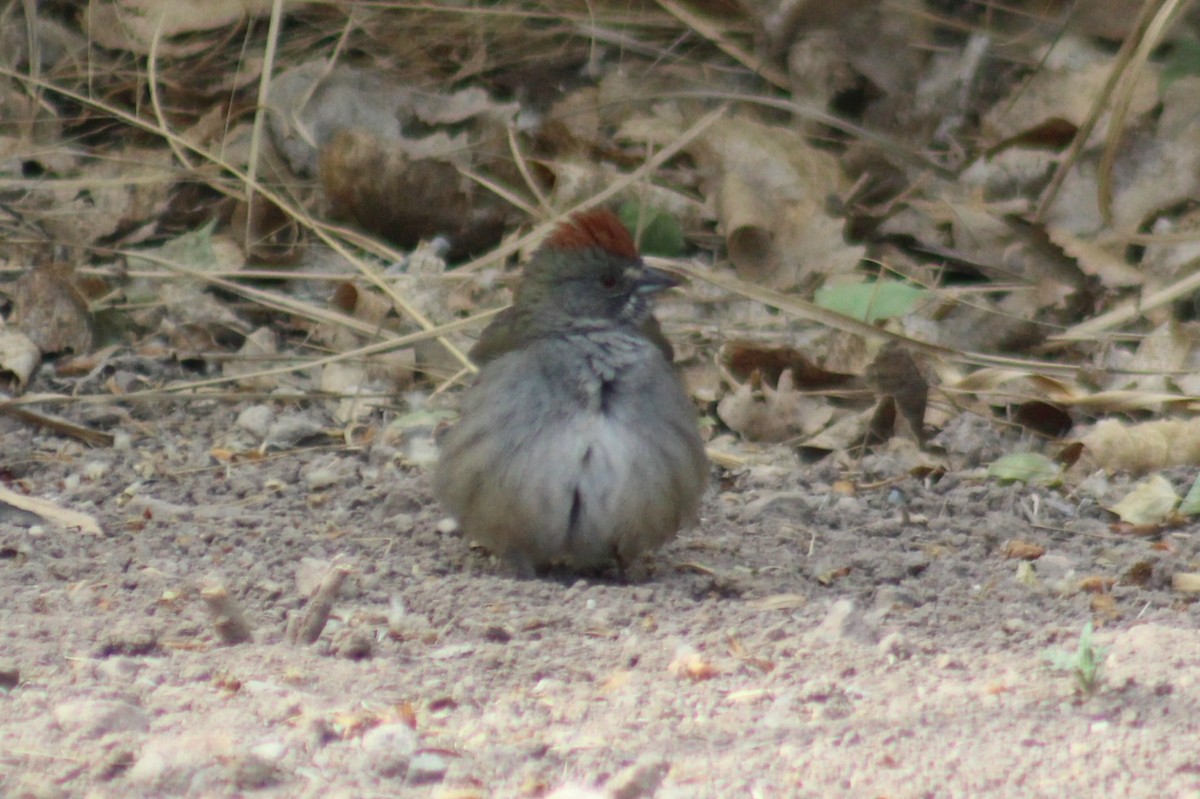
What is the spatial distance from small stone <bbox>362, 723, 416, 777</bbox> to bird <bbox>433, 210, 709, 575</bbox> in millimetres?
1409

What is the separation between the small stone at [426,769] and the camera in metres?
2.76

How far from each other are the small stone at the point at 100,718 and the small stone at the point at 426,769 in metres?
0.48

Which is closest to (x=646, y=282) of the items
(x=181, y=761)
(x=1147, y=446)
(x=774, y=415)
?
(x=774, y=415)

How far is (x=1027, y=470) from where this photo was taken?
532 cm

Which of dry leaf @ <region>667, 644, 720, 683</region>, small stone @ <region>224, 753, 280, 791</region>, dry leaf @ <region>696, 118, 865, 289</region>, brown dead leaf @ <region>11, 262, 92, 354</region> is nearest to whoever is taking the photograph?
small stone @ <region>224, 753, 280, 791</region>

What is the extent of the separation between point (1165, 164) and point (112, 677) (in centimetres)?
504

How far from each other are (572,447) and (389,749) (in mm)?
1561

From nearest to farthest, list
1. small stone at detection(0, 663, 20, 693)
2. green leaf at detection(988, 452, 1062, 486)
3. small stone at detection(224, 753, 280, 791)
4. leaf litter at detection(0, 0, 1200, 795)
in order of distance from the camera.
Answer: small stone at detection(224, 753, 280, 791), small stone at detection(0, 663, 20, 693), leaf litter at detection(0, 0, 1200, 795), green leaf at detection(988, 452, 1062, 486)

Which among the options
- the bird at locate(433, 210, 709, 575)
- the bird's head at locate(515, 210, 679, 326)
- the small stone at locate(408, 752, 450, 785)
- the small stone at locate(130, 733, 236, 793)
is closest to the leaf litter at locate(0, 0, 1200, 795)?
the bird at locate(433, 210, 709, 575)

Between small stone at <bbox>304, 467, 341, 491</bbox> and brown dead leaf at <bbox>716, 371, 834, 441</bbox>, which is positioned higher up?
brown dead leaf at <bbox>716, 371, 834, 441</bbox>

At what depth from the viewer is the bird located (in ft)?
14.2

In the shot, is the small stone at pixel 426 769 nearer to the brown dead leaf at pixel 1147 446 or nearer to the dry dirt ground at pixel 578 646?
the dry dirt ground at pixel 578 646

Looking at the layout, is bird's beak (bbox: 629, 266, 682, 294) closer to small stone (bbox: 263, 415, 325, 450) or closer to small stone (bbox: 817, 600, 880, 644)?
small stone (bbox: 817, 600, 880, 644)

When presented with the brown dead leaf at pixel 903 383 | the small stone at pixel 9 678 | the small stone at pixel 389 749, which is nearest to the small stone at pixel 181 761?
the small stone at pixel 389 749
